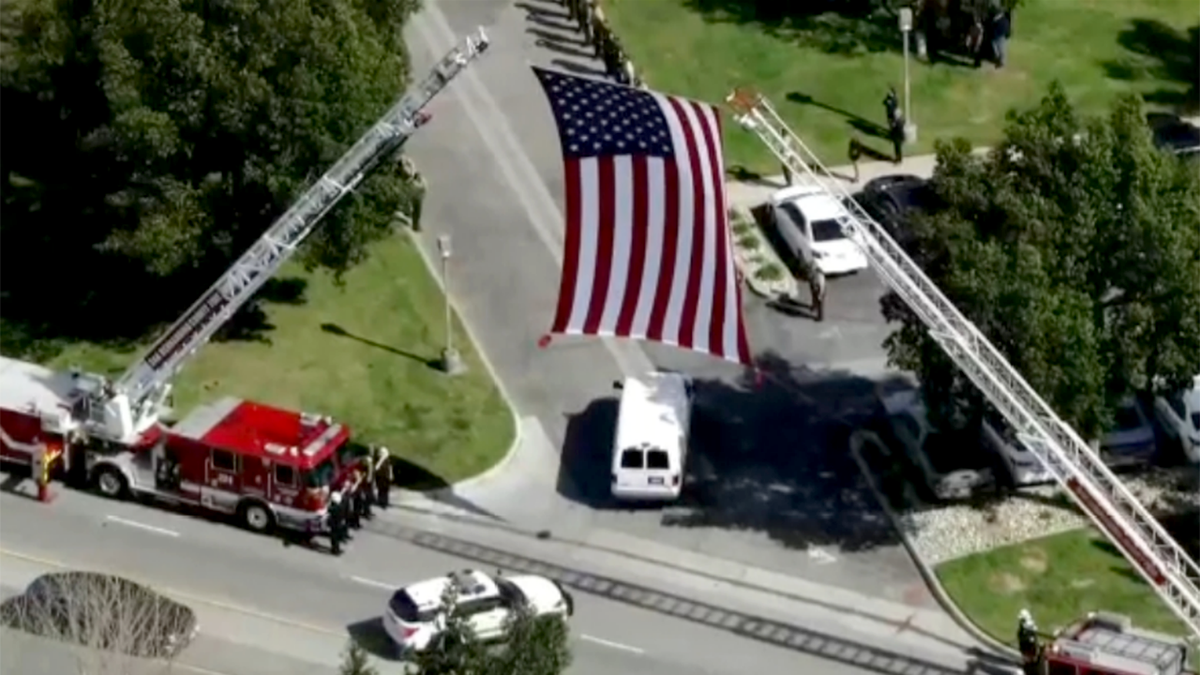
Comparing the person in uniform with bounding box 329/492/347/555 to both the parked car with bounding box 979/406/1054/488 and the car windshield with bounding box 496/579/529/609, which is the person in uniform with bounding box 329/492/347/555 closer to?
the car windshield with bounding box 496/579/529/609

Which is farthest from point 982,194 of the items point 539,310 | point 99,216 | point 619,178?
point 99,216

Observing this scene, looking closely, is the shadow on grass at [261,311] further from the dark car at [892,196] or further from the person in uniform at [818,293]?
the dark car at [892,196]

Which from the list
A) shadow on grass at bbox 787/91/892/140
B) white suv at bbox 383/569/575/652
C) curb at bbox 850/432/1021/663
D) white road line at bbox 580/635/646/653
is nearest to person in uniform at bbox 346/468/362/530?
white suv at bbox 383/569/575/652

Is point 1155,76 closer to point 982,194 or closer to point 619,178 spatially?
point 982,194

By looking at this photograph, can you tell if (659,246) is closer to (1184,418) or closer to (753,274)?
(1184,418)

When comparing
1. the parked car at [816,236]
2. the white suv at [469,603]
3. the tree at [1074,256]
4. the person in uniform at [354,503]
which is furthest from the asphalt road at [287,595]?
the parked car at [816,236]
